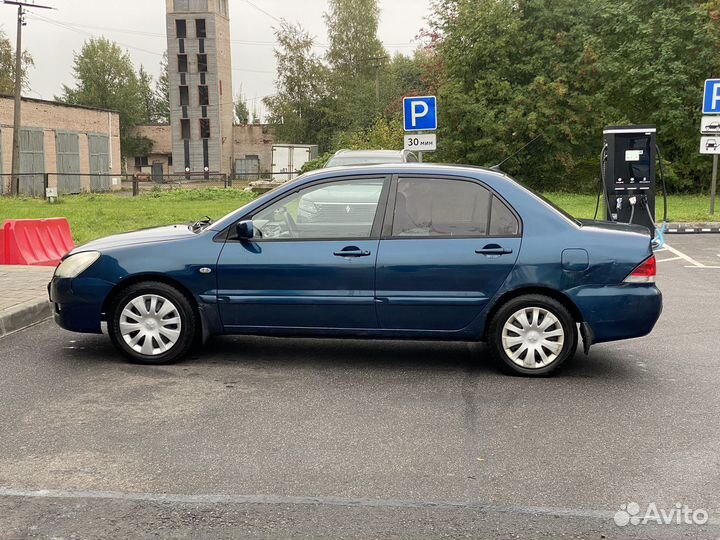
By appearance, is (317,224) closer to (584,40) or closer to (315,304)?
(315,304)

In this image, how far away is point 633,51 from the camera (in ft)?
91.6

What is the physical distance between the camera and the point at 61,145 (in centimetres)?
4769

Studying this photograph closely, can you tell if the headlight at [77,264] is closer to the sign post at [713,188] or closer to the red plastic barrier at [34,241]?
A: the red plastic barrier at [34,241]

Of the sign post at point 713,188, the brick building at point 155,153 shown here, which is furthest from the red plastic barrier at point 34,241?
the brick building at point 155,153

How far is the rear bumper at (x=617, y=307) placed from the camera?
5930mm

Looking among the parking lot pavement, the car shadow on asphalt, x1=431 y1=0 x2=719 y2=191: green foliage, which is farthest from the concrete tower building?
the car shadow on asphalt

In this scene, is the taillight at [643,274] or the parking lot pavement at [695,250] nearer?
the taillight at [643,274]

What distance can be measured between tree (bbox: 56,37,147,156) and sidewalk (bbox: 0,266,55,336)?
271ft

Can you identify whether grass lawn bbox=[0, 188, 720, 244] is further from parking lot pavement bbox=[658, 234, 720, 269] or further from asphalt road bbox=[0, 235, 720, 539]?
asphalt road bbox=[0, 235, 720, 539]

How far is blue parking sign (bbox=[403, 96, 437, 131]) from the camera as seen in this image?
52.6ft

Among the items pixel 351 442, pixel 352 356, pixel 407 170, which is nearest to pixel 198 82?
pixel 352 356

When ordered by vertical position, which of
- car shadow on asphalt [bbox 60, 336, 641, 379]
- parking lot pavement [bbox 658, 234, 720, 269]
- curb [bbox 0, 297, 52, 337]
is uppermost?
parking lot pavement [bbox 658, 234, 720, 269]

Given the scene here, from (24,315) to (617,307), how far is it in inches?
216

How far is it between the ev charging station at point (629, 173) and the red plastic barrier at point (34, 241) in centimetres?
897
